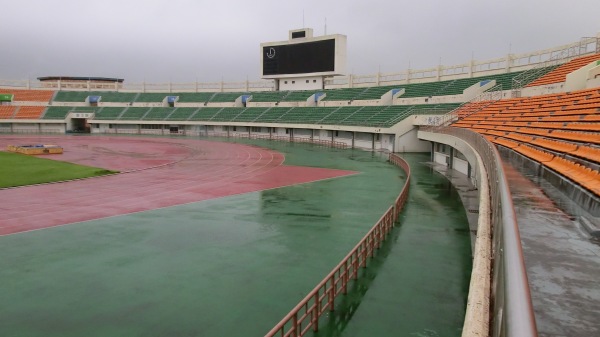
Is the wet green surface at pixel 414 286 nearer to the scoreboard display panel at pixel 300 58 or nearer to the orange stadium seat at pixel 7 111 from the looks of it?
the scoreboard display panel at pixel 300 58

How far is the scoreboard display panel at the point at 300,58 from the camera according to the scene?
67.8 meters

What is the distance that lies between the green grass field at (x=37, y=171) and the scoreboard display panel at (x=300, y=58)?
43.2 meters

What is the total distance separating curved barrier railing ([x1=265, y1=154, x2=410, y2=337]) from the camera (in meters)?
8.36

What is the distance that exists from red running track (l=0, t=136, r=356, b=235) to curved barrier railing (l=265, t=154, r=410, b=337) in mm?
11411

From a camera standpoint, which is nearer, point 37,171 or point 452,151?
point 37,171

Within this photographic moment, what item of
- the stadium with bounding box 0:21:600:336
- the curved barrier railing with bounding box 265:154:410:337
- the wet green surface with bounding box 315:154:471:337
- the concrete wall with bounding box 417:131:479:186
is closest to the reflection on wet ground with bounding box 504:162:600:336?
the stadium with bounding box 0:21:600:336

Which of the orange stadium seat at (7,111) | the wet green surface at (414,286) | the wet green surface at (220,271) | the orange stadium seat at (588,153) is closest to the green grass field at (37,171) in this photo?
the wet green surface at (220,271)

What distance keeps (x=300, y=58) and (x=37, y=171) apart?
47.8 m

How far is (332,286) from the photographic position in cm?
1009

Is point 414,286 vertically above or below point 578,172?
below

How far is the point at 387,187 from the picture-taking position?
27.2 m

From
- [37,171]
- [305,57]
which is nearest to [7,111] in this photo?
[305,57]

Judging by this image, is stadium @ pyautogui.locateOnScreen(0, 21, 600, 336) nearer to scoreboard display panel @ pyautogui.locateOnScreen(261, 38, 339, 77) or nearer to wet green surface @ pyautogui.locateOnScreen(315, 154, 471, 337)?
wet green surface @ pyautogui.locateOnScreen(315, 154, 471, 337)

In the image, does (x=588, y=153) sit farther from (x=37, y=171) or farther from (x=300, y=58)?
(x=300, y=58)
